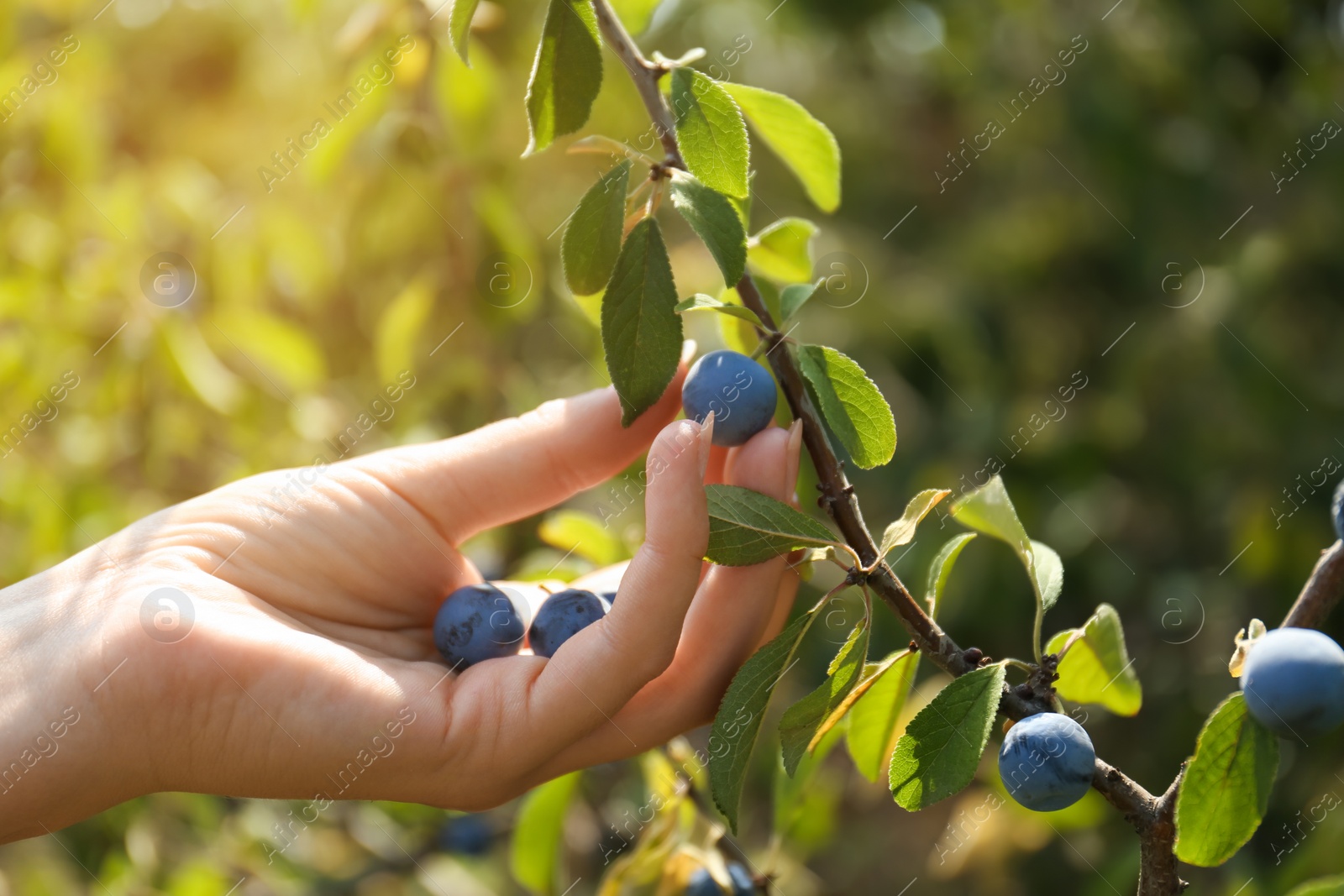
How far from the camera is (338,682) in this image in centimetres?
83

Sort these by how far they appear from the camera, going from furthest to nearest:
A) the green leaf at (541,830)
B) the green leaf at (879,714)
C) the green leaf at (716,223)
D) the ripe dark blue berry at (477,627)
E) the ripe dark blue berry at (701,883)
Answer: the green leaf at (541,830), the ripe dark blue berry at (701,883), the ripe dark blue berry at (477,627), the green leaf at (879,714), the green leaf at (716,223)

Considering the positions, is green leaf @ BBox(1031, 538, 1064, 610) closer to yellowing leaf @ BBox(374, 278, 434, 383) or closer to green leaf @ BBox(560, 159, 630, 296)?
green leaf @ BBox(560, 159, 630, 296)

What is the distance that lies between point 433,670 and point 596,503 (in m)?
1.33

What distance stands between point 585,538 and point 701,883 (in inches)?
16.2

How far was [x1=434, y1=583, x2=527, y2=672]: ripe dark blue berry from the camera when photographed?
3.10ft

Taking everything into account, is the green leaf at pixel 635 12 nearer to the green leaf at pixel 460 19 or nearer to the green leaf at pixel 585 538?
the green leaf at pixel 460 19

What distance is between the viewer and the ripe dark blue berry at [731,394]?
2.66 ft

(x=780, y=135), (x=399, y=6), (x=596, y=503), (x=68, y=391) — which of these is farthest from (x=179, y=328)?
(x=780, y=135)

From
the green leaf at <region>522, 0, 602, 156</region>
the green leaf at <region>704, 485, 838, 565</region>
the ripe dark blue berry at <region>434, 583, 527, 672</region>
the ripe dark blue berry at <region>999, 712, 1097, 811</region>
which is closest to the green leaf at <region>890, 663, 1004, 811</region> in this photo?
the ripe dark blue berry at <region>999, 712, 1097, 811</region>

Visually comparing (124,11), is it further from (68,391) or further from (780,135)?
(780,135)

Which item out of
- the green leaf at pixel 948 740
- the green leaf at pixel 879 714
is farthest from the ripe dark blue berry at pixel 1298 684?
the green leaf at pixel 879 714

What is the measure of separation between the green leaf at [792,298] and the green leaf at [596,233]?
15cm

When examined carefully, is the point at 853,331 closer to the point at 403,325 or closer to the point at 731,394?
the point at 403,325

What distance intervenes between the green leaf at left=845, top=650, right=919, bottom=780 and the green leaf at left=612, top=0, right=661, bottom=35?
0.65 m
